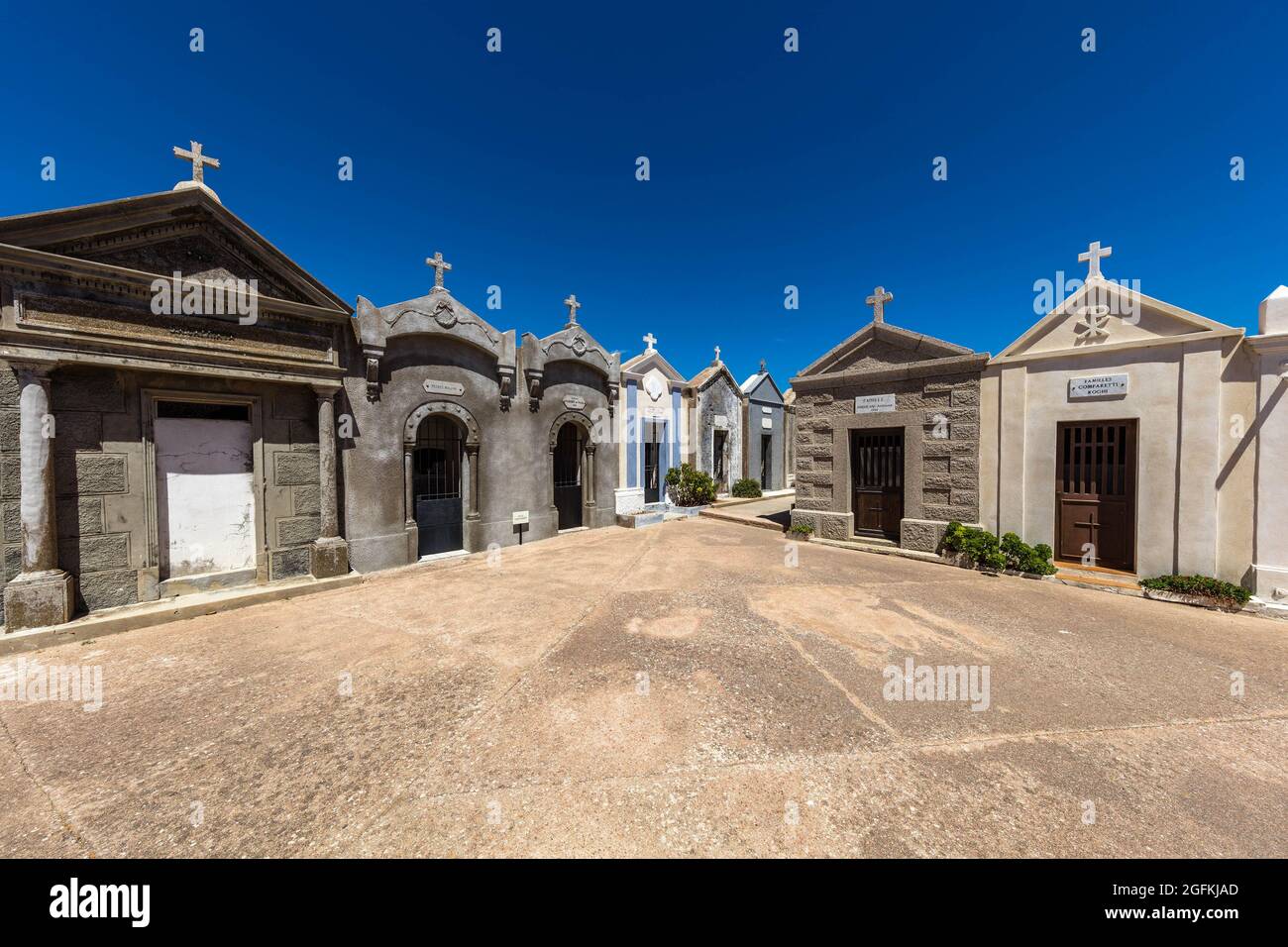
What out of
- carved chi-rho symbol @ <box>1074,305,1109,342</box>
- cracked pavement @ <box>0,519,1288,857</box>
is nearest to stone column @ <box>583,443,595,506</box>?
cracked pavement @ <box>0,519,1288,857</box>

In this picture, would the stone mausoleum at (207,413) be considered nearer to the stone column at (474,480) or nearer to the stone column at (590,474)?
the stone column at (474,480)

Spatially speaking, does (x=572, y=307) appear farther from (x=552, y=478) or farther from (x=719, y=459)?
(x=719, y=459)

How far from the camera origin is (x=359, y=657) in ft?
15.9

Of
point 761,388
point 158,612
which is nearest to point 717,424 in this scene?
point 761,388

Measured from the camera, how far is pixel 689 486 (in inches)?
631

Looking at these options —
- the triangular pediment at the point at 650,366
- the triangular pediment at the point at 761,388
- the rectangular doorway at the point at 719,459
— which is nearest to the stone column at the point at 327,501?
the triangular pediment at the point at 650,366

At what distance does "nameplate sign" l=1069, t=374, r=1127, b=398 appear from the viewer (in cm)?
755

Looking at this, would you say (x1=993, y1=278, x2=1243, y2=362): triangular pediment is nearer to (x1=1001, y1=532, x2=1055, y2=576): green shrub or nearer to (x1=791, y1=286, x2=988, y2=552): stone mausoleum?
(x1=791, y1=286, x2=988, y2=552): stone mausoleum

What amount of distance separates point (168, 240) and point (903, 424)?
1331cm

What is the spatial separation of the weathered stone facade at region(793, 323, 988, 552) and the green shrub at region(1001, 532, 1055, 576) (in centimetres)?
80
